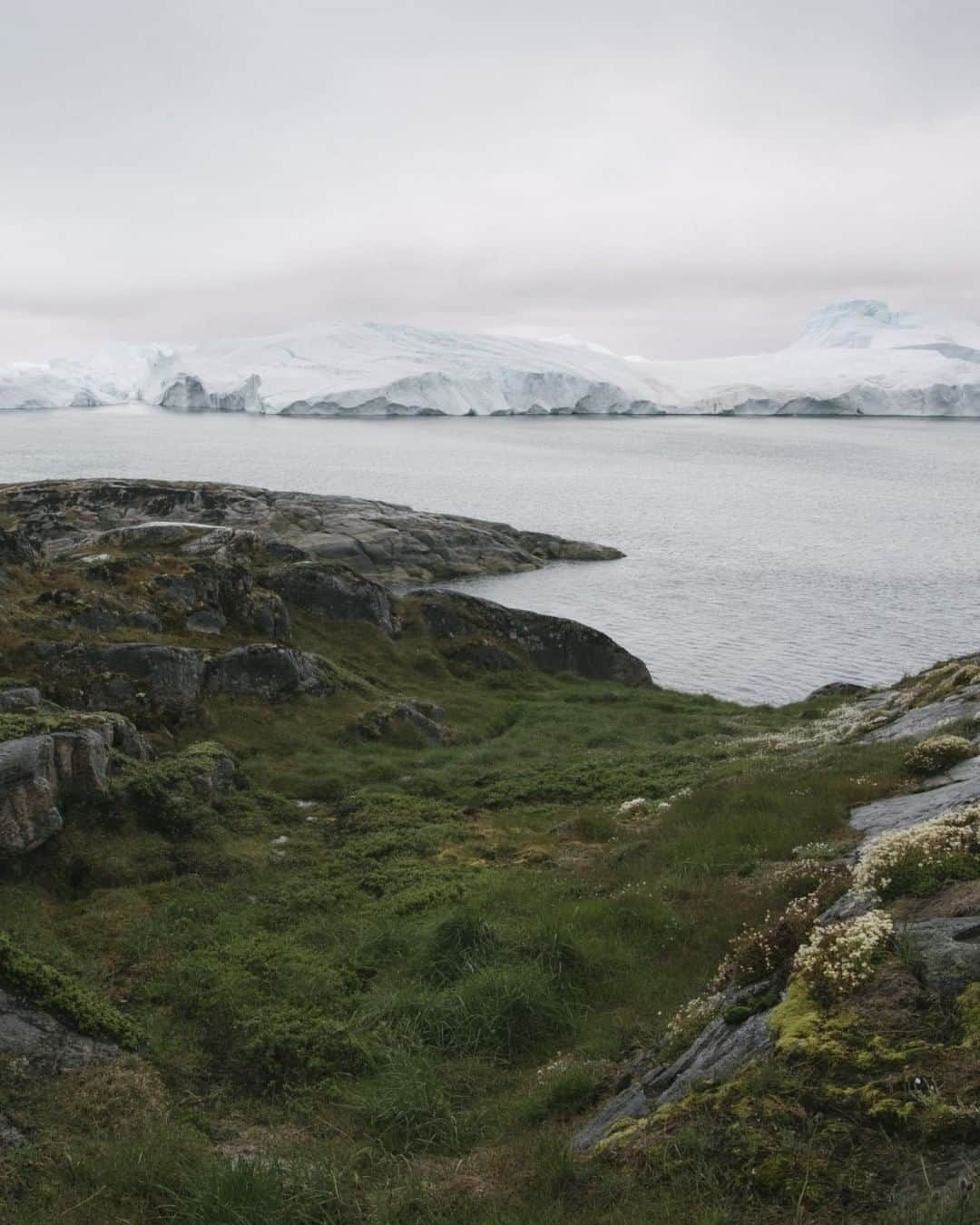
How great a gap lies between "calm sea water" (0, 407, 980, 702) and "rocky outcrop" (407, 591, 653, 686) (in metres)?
3.67

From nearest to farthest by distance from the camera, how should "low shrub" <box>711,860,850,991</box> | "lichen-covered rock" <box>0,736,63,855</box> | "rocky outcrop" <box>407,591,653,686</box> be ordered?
1. "low shrub" <box>711,860,850,991</box>
2. "lichen-covered rock" <box>0,736,63,855</box>
3. "rocky outcrop" <box>407,591,653,686</box>

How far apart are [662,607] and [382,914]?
41.4 metres

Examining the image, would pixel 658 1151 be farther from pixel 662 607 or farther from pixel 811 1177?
pixel 662 607

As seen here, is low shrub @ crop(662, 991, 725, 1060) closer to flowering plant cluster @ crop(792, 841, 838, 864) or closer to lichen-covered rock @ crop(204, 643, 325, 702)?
flowering plant cluster @ crop(792, 841, 838, 864)

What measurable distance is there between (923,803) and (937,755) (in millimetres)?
2338

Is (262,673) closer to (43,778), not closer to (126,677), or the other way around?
(126,677)

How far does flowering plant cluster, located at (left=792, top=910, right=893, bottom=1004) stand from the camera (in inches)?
292

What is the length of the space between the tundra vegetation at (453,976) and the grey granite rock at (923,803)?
673 millimetres

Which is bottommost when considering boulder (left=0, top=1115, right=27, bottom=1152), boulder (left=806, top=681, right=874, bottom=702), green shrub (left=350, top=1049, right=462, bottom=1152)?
boulder (left=806, top=681, right=874, bottom=702)

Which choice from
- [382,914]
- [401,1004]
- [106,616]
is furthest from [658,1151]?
[106,616]

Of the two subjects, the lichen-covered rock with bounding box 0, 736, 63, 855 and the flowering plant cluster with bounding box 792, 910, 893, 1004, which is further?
the lichen-covered rock with bounding box 0, 736, 63, 855

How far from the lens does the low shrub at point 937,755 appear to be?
1527 cm

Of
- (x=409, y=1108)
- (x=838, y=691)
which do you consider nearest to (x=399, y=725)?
(x=409, y=1108)

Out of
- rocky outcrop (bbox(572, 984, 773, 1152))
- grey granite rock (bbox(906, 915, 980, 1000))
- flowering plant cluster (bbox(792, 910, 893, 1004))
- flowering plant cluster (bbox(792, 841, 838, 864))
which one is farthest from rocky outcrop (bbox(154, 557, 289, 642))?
grey granite rock (bbox(906, 915, 980, 1000))
